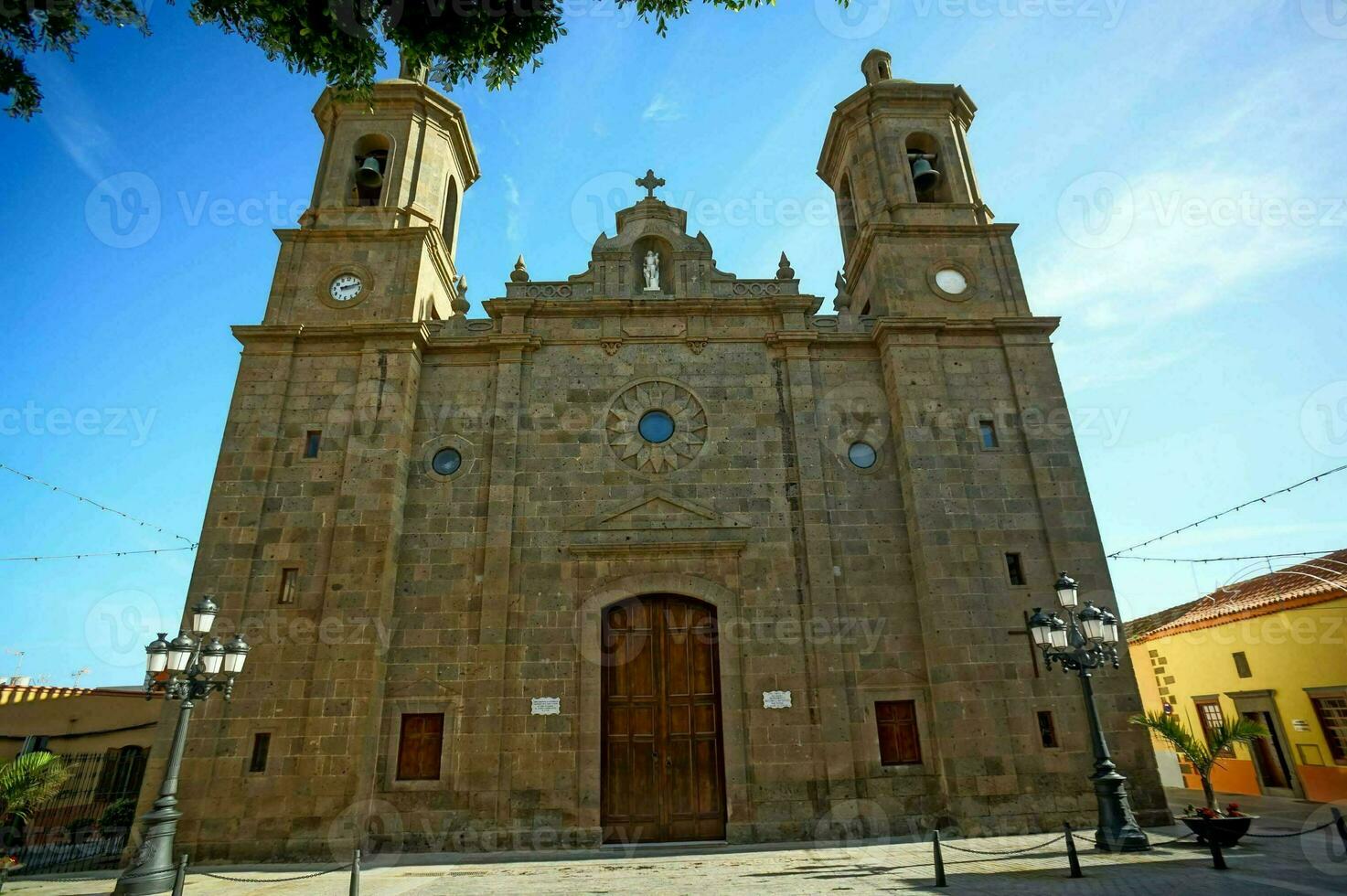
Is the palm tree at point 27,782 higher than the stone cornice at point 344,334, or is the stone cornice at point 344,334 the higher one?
the stone cornice at point 344,334

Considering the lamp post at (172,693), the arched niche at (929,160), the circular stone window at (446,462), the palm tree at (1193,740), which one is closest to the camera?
the lamp post at (172,693)

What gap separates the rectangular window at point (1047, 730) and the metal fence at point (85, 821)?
1825 cm

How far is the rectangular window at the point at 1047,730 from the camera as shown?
14.4 m

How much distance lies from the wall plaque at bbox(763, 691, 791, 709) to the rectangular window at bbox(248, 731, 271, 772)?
32.4 ft

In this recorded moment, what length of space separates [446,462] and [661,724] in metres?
7.72

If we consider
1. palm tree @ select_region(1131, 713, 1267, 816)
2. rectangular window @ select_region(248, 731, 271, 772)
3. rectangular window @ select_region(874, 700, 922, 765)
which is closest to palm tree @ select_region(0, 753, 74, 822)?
rectangular window @ select_region(248, 731, 271, 772)

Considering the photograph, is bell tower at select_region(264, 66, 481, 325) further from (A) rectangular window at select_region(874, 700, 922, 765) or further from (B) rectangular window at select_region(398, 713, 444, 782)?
(A) rectangular window at select_region(874, 700, 922, 765)

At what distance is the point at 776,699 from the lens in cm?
1462

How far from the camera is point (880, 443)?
674 inches

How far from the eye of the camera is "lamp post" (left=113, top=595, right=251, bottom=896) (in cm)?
1032

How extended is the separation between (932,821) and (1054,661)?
4.21m

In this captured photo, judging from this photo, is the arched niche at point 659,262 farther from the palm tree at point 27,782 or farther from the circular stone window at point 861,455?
the palm tree at point 27,782

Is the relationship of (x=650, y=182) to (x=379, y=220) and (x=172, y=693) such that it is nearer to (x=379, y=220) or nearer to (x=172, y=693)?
(x=379, y=220)

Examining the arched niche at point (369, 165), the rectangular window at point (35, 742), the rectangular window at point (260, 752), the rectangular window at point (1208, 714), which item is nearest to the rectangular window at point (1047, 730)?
the rectangular window at point (1208, 714)
